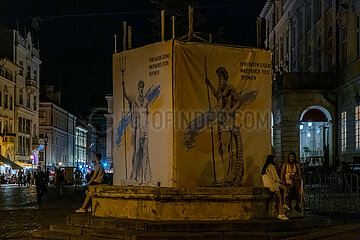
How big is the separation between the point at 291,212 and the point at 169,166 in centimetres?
332

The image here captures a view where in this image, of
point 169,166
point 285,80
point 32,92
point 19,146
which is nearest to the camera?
point 169,166

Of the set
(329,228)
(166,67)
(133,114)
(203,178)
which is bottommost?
(329,228)

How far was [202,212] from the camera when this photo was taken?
11.0 m

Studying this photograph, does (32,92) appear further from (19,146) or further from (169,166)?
(169,166)

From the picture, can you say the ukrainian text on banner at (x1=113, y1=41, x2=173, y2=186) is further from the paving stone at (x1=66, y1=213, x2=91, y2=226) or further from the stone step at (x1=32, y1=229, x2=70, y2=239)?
the stone step at (x1=32, y1=229, x2=70, y2=239)

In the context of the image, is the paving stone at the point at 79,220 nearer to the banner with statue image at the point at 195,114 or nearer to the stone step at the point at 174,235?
the stone step at the point at 174,235

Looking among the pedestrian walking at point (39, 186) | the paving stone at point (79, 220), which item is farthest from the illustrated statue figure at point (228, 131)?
the pedestrian walking at point (39, 186)

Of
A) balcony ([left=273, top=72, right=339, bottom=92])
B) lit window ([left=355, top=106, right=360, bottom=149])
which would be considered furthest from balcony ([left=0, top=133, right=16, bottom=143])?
lit window ([left=355, top=106, right=360, bottom=149])

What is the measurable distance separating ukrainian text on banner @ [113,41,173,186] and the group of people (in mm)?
2164

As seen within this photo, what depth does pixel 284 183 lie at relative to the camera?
12867 mm

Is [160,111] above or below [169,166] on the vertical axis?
above

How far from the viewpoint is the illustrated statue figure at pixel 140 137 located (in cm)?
1244

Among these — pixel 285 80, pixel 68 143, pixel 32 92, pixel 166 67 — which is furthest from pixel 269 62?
pixel 68 143

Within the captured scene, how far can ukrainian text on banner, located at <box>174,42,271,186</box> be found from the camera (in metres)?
11.8
